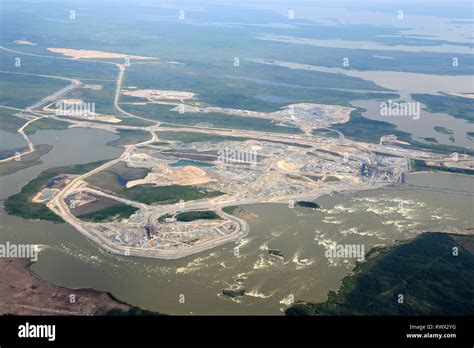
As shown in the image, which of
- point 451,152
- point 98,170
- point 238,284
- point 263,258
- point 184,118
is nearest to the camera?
point 238,284

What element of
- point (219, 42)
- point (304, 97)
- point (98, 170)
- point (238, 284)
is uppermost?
point (219, 42)

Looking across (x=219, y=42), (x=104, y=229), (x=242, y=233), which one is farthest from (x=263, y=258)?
(x=219, y=42)

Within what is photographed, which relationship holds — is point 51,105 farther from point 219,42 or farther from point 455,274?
point 219,42

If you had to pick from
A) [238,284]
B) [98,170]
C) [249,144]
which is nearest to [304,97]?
[249,144]

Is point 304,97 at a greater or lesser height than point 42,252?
greater

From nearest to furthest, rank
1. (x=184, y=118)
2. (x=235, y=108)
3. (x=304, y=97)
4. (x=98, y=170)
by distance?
1. (x=98, y=170)
2. (x=184, y=118)
3. (x=235, y=108)
4. (x=304, y=97)

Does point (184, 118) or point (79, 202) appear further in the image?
point (184, 118)
